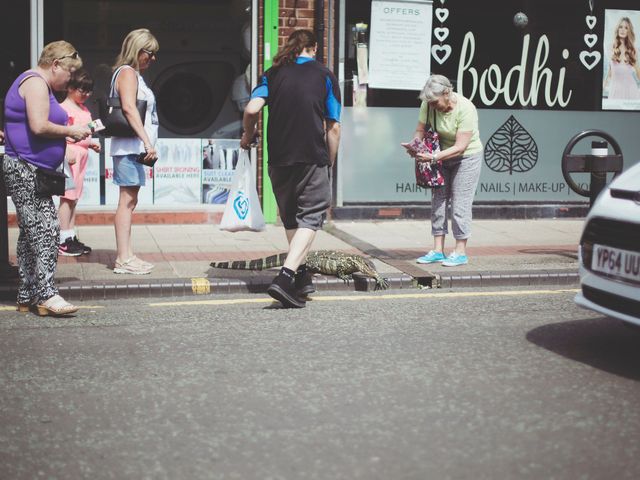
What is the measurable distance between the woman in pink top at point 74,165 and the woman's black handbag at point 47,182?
2281mm

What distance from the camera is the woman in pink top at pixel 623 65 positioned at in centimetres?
1250

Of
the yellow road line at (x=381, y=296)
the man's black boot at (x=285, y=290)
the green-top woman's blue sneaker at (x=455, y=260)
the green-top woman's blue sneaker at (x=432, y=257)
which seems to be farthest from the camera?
the green-top woman's blue sneaker at (x=432, y=257)

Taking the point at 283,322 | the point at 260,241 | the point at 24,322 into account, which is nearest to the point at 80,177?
the point at 260,241

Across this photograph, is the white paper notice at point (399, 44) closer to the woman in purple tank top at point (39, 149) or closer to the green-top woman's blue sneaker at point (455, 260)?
the green-top woman's blue sneaker at point (455, 260)

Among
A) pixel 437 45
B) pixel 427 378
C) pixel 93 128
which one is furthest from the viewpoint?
pixel 437 45

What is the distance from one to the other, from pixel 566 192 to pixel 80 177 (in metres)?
6.11

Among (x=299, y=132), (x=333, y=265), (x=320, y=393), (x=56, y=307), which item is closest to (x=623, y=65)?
(x=333, y=265)

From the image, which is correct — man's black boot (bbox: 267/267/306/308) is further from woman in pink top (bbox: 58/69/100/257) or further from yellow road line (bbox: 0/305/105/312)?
woman in pink top (bbox: 58/69/100/257)

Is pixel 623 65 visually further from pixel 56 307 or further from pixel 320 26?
pixel 56 307

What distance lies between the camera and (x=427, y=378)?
205 inches

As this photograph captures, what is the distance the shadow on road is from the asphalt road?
0.02 m

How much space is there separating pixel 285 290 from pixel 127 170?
1941 millimetres

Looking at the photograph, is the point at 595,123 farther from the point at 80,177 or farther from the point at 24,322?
the point at 24,322

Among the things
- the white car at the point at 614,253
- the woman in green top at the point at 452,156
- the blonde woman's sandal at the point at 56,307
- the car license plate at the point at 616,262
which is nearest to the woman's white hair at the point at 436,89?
the woman in green top at the point at 452,156
